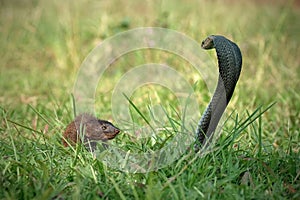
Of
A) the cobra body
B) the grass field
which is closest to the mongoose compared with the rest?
the grass field

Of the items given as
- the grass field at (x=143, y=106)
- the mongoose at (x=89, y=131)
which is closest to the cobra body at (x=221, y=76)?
the grass field at (x=143, y=106)

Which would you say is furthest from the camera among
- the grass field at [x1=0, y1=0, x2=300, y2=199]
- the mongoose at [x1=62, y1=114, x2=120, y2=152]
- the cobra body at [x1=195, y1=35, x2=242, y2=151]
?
the mongoose at [x1=62, y1=114, x2=120, y2=152]

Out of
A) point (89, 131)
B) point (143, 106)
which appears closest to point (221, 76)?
point (89, 131)

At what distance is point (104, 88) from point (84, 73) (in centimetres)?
33

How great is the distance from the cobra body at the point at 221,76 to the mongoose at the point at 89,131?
16.9 inches

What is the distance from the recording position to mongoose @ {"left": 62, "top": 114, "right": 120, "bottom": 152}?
97.3 inches

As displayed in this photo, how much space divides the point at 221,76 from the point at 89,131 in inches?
28.1

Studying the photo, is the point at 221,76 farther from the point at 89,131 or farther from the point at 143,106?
the point at 143,106

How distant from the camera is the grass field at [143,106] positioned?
6.67 feet

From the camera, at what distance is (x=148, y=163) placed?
219 cm

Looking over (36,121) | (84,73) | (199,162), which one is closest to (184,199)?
(199,162)

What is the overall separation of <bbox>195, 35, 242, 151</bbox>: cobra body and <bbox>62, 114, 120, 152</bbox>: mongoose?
43 cm

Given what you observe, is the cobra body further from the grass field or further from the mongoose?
the mongoose

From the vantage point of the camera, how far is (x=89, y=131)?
254cm
